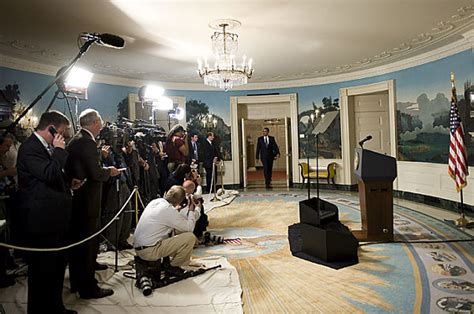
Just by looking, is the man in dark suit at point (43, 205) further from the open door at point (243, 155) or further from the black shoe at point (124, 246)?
the open door at point (243, 155)

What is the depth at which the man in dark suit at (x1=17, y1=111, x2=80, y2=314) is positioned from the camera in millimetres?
2719

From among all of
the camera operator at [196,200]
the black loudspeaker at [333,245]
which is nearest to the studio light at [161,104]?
the camera operator at [196,200]

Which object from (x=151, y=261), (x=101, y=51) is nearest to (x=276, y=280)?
(x=151, y=261)

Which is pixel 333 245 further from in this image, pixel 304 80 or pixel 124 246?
pixel 304 80

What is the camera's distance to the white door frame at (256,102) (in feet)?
37.3

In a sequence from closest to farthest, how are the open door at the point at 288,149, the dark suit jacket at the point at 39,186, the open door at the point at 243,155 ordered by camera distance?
the dark suit jacket at the point at 39,186 → the open door at the point at 288,149 → the open door at the point at 243,155

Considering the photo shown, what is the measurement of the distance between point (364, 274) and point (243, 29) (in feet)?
13.6

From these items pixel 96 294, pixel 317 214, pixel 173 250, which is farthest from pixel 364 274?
pixel 96 294

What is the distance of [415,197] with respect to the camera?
841 centimetres

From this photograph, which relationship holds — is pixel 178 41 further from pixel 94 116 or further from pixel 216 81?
pixel 94 116

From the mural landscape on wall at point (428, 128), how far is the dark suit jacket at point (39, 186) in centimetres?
702

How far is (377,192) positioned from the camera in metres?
5.05

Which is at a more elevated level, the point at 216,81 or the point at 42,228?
the point at 216,81

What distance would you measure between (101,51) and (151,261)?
16.4 ft
